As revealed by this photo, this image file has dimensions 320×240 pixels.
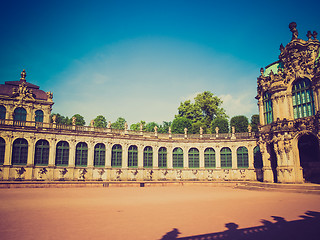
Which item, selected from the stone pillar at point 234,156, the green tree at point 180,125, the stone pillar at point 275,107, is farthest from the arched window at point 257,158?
the green tree at point 180,125

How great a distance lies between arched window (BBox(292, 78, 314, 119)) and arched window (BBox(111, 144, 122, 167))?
2826 cm

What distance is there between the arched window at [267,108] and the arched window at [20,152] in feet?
121

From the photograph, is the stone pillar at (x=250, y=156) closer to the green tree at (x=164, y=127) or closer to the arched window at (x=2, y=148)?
the green tree at (x=164, y=127)

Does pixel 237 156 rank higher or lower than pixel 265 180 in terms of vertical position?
higher

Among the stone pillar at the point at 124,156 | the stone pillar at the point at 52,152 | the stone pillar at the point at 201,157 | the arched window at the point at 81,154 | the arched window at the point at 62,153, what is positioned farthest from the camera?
the stone pillar at the point at 201,157

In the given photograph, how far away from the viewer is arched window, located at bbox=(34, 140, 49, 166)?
35.2 metres

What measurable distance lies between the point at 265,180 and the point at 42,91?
1554 inches

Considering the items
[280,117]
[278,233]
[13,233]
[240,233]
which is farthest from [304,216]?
[280,117]

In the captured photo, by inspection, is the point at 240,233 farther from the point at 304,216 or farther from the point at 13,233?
the point at 13,233

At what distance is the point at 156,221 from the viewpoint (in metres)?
11.9

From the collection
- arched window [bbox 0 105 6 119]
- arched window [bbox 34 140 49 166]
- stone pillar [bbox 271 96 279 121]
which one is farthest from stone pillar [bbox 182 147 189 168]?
arched window [bbox 0 105 6 119]

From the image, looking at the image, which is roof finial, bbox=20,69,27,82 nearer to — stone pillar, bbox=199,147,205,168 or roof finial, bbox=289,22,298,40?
stone pillar, bbox=199,147,205,168

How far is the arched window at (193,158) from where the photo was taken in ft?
150

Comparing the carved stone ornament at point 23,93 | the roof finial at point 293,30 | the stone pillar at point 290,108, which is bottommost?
the stone pillar at point 290,108
